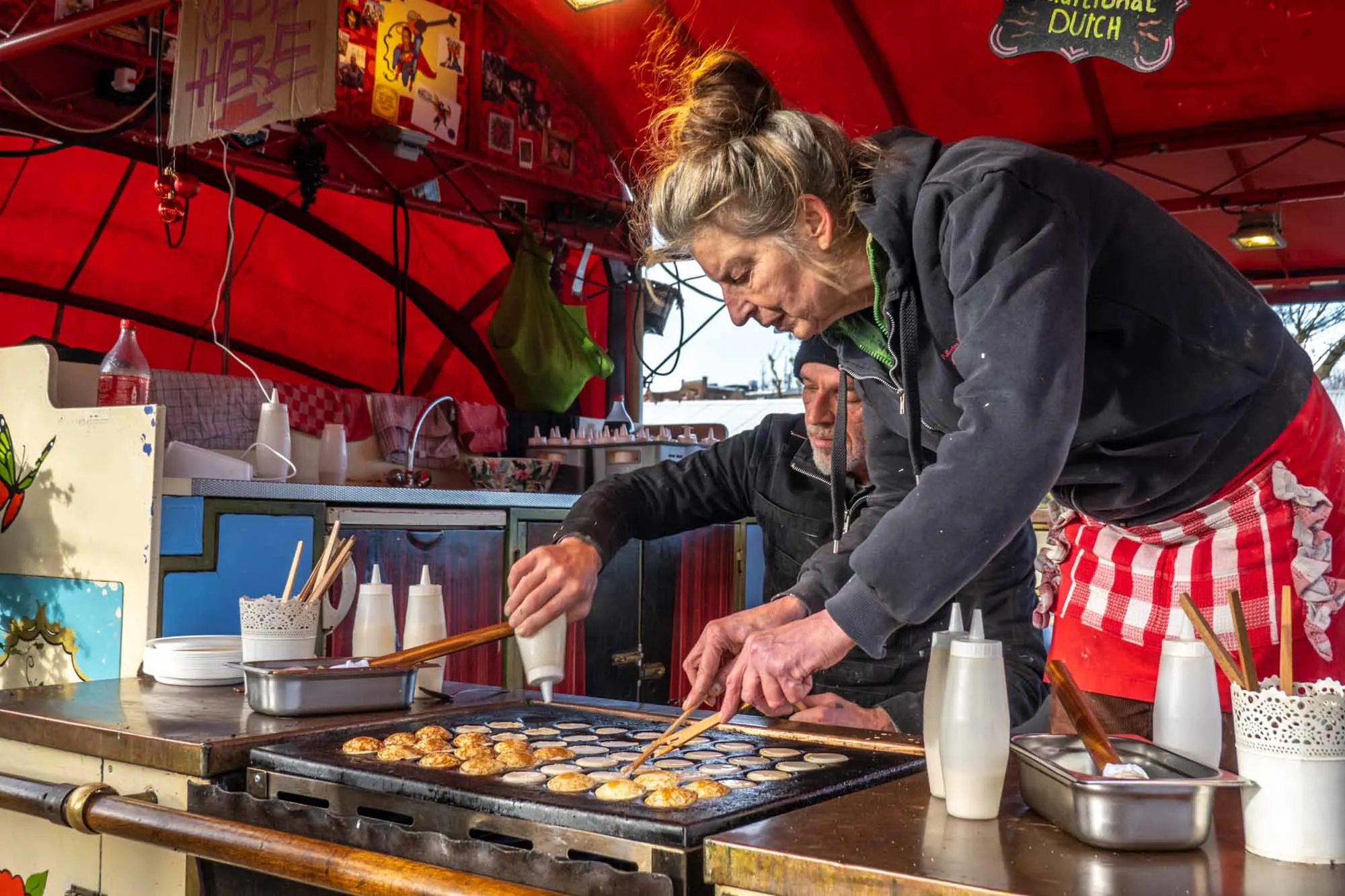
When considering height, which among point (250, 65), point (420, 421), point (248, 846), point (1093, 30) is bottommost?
point (248, 846)

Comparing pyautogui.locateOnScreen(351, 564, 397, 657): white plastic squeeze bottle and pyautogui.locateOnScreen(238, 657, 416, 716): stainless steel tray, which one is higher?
pyautogui.locateOnScreen(351, 564, 397, 657): white plastic squeeze bottle

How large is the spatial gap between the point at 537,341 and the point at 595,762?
451 cm

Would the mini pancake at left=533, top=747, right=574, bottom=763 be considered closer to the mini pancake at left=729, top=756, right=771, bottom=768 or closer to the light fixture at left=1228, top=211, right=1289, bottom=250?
the mini pancake at left=729, top=756, right=771, bottom=768

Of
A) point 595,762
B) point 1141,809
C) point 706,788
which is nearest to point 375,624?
point 595,762

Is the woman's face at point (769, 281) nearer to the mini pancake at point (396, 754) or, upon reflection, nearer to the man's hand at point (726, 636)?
the man's hand at point (726, 636)

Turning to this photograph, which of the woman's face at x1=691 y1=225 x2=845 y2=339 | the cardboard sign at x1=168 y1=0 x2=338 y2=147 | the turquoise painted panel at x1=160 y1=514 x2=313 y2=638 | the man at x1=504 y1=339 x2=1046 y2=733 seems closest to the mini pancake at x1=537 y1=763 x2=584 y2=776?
the man at x1=504 y1=339 x2=1046 y2=733

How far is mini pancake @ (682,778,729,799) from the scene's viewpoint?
1241mm

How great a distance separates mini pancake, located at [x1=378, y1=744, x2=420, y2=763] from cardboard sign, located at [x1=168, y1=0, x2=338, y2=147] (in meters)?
1.96

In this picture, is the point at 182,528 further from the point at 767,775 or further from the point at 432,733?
the point at 767,775

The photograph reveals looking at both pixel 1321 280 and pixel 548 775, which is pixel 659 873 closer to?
pixel 548 775

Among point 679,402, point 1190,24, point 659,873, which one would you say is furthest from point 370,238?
point 659,873

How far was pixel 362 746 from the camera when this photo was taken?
1490mm

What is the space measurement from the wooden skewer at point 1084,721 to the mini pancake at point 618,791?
0.45m

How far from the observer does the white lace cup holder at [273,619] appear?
1912mm
